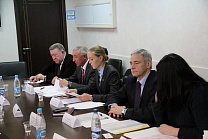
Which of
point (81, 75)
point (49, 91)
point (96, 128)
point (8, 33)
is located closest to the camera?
point (96, 128)

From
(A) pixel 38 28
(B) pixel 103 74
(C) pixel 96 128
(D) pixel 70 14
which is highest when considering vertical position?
(D) pixel 70 14

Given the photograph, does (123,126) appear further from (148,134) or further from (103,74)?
(103,74)

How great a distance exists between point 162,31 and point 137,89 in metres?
2.05

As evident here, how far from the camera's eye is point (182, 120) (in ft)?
7.31

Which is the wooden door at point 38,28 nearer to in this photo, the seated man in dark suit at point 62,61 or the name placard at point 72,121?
the seated man in dark suit at point 62,61

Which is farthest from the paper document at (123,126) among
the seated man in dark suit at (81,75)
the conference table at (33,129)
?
the seated man in dark suit at (81,75)

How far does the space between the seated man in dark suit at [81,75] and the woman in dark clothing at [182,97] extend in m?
1.71

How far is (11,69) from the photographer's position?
547 centimetres

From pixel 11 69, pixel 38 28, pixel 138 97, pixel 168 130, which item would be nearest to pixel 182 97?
pixel 168 130

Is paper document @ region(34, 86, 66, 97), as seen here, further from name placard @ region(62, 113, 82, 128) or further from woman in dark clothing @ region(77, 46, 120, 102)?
name placard @ region(62, 113, 82, 128)

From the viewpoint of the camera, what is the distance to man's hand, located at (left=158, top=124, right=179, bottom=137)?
2150 millimetres

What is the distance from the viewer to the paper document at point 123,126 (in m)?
2.31

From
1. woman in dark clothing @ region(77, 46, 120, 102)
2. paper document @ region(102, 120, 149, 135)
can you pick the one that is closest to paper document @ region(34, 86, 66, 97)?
woman in dark clothing @ region(77, 46, 120, 102)

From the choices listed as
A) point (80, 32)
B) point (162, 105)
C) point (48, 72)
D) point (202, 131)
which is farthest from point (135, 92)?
point (80, 32)
